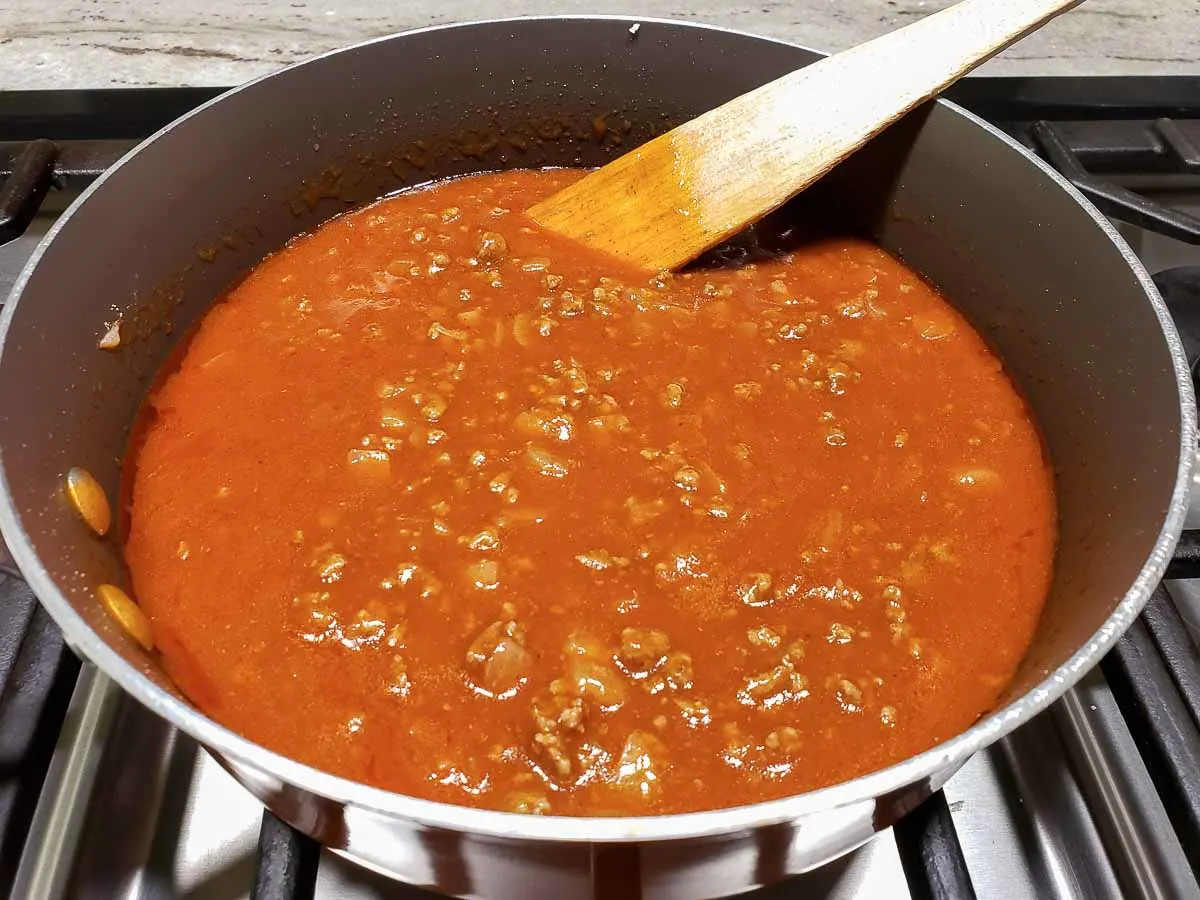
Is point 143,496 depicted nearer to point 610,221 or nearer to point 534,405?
point 534,405

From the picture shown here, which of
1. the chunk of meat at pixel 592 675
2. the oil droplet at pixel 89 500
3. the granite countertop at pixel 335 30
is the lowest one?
the chunk of meat at pixel 592 675

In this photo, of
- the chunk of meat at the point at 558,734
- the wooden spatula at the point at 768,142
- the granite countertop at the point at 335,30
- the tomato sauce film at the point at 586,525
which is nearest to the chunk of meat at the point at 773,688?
the tomato sauce film at the point at 586,525

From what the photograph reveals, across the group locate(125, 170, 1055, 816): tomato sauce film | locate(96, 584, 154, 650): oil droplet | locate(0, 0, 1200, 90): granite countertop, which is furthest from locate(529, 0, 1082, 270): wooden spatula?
locate(96, 584, 154, 650): oil droplet

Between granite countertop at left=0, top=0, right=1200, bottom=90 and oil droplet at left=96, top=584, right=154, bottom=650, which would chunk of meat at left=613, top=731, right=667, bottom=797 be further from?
granite countertop at left=0, top=0, right=1200, bottom=90

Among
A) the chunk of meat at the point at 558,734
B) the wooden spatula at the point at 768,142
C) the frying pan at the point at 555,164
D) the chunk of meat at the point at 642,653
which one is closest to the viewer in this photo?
the frying pan at the point at 555,164

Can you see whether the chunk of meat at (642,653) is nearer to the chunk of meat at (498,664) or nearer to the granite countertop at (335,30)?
the chunk of meat at (498,664)

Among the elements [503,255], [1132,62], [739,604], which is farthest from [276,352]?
[1132,62]

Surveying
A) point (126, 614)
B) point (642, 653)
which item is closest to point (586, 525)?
point (642, 653)

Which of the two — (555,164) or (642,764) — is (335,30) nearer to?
(555,164)

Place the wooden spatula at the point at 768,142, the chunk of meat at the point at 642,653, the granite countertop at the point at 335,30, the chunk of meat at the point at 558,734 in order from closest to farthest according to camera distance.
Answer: the chunk of meat at the point at 558,734 → the chunk of meat at the point at 642,653 → the wooden spatula at the point at 768,142 → the granite countertop at the point at 335,30
